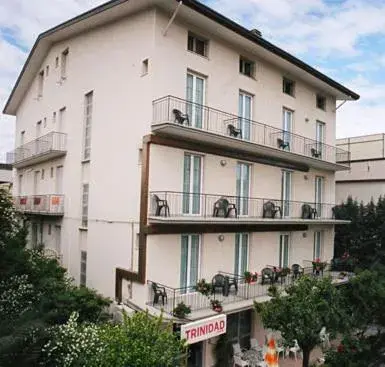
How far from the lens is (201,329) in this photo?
11.1 metres

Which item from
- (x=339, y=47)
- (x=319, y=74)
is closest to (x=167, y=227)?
(x=339, y=47)

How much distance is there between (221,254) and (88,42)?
434 inches

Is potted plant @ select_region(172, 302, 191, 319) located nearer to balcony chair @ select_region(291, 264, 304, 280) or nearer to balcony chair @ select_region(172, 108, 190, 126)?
balcony chair @ select_region(172, 108, 190, 126)

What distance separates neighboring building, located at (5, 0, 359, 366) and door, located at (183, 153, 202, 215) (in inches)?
1.9

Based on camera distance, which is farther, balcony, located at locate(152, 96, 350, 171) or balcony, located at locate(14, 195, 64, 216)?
balcony, located at locate(14, 195, 64, 216)

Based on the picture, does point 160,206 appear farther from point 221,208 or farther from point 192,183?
point 221,208

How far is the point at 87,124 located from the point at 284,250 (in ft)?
36.6

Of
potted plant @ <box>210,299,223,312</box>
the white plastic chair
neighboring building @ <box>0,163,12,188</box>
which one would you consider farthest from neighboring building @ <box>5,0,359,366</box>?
neighboring building @ <box>0,163,12,188</box>

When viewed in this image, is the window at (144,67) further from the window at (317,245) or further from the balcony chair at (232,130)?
the window at (317,245)

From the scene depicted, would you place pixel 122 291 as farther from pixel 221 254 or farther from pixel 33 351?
pixel 33 351

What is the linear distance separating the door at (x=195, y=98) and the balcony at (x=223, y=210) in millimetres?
2847

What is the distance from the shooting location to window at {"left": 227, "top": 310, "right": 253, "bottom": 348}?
16.8 metres

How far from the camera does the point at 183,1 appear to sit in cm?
1352

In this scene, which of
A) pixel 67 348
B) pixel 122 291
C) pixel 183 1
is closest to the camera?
pixel 67 348
